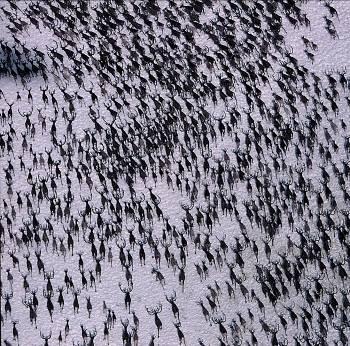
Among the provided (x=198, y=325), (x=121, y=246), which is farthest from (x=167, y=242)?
(x=198, y=325)

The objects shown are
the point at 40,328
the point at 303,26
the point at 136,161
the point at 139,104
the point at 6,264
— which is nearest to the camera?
the point at 40,328

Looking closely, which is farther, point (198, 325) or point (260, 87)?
point (260, 87)

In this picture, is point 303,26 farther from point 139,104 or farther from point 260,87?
point 139,104

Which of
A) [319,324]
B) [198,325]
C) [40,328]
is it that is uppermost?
[319,324]

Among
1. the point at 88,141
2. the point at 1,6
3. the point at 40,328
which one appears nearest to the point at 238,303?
the point at 40,328

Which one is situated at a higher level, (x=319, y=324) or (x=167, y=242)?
(x=319, y=324)

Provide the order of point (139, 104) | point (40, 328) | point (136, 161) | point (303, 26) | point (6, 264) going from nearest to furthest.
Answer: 1. point (40, 328)
2. point (6, 264)
3. point (136, 161)
4. point (139, 104)
5. point (303, 26)
